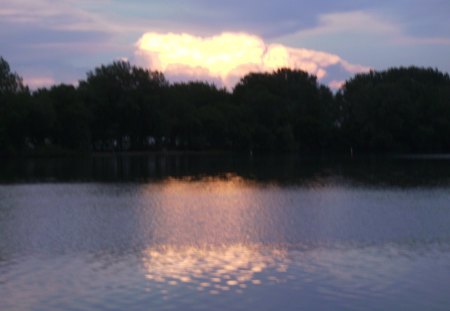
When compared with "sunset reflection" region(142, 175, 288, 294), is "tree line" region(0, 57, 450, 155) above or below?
above

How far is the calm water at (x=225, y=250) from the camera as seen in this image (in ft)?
50.4

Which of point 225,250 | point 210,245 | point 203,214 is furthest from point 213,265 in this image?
point 203,214

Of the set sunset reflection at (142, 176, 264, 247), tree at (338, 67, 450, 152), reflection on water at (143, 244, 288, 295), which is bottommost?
reflection on water at (143, 244, 288, 295)

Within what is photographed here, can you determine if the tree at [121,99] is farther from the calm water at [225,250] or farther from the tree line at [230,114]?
the calm water at [225,250]

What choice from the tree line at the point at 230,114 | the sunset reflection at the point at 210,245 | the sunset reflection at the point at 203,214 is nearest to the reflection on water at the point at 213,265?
the sunset reflection at the point at 210,245

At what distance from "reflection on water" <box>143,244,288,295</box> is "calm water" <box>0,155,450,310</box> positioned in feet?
0.10

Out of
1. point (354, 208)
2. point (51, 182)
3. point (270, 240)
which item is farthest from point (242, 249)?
point (51, 182)

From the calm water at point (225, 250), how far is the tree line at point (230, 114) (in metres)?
54.5

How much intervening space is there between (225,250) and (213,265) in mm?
2381

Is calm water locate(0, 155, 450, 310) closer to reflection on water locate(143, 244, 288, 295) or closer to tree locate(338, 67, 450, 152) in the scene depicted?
reflection on water locate(143, 244, 288, 295)

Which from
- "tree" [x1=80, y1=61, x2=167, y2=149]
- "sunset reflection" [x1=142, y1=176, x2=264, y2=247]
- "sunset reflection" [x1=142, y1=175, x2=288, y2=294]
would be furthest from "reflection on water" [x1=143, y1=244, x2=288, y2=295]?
"tree" [x1=80, y1=61, x2=167, y2=149]

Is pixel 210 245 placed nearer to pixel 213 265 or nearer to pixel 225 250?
pixel 225 250

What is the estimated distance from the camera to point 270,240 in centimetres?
2300

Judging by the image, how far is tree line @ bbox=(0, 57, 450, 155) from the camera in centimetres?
9469
